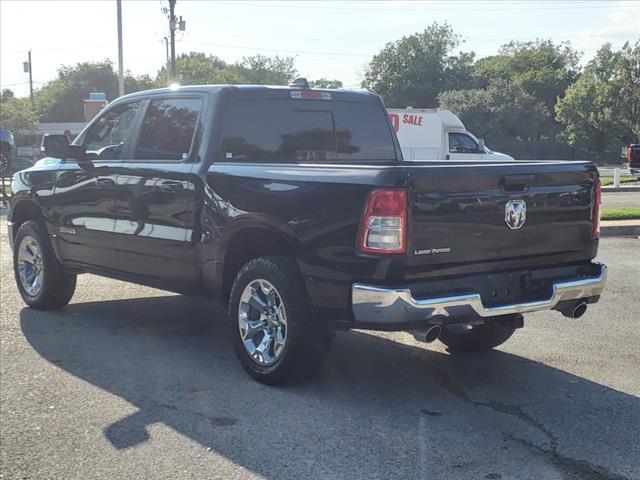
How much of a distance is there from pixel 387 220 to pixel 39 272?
4625 mm

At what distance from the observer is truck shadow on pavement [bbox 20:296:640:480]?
395cm

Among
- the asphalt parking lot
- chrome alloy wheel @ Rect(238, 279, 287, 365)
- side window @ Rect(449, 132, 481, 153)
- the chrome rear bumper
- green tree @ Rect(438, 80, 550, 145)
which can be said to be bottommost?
the asphalt parking lot

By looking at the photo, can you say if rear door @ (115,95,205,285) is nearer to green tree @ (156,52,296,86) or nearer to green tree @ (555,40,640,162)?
green tree @ (555,40,640,162)

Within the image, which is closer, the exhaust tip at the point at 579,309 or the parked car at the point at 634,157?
the exhaust tip at the point at 579,309

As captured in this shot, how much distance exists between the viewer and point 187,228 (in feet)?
18.9

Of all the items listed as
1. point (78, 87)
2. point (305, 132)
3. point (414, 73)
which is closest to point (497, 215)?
point (305, 132)

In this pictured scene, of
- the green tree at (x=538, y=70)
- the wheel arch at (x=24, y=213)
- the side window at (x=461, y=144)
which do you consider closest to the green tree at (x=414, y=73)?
the green tree at (x=538, y=70)

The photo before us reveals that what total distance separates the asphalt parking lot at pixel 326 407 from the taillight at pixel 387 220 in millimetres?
1072

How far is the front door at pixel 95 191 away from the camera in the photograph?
21.6 feet

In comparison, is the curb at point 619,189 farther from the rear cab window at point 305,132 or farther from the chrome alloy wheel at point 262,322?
the chrome alloy wheel at point 262,322

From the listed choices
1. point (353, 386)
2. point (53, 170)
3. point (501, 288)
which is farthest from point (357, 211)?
point (53, 170)

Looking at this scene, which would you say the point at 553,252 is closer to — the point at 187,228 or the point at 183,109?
the point at 187,228

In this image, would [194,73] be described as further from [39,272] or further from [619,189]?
[39,272]

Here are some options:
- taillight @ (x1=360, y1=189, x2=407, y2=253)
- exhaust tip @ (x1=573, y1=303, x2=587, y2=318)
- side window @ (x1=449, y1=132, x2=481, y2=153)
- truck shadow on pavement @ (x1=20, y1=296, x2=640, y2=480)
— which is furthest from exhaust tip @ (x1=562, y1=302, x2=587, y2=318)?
side window @ (x1=449, y1=132, x2=481, y2=153)
